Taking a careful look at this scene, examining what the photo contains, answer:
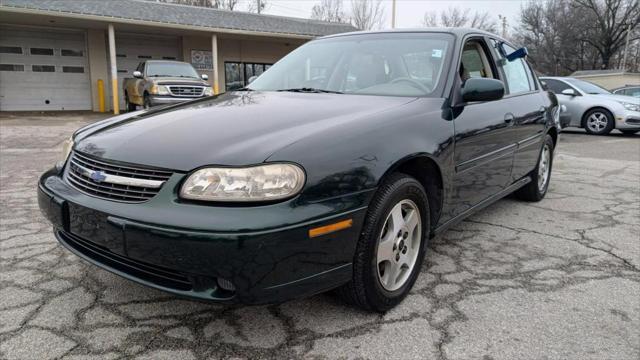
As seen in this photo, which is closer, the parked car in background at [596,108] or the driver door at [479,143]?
the driver door at [479,143]

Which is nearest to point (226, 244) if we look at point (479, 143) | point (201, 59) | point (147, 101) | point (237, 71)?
point (479, 143)

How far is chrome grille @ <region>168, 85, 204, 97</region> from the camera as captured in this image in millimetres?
12023

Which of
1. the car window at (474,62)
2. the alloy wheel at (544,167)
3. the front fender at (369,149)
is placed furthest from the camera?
the alloy wheel at (544,167)

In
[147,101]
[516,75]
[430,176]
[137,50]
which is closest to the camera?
[430,176]

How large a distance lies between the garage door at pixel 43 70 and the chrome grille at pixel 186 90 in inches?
334

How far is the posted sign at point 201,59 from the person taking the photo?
2030 centimetres

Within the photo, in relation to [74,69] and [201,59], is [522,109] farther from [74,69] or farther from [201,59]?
[201,59]

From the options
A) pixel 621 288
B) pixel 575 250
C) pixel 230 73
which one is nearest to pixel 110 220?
pixel 621 288

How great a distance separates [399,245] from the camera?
7.99ft

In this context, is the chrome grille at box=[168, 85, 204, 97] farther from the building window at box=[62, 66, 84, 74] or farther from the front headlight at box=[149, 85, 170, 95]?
the building window at box=[62, 66, 84, 74]

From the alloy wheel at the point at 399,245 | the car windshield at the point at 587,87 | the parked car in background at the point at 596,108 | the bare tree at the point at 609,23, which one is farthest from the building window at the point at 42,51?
the bare tree at the point at 609,23

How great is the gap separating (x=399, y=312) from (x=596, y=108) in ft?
37.6

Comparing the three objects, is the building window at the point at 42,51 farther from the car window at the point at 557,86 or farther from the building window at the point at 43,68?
Answer: the car window at the point at 557,86

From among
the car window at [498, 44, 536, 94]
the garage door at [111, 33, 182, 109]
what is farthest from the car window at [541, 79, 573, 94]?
the garage door at [111, 33, 182, 109]
